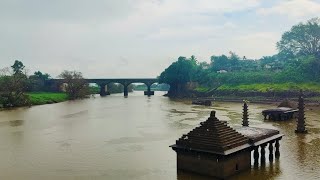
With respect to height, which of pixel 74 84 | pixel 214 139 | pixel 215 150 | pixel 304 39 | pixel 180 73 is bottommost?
pixel 215 150

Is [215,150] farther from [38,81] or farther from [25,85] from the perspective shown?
[38,81]

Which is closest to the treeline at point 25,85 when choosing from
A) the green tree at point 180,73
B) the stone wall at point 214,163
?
the green tree at point 180,73

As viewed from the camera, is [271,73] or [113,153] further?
[271,73]

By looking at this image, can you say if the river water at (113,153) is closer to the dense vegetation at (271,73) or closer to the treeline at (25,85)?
the treeline at (25,85)

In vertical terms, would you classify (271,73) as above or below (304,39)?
below

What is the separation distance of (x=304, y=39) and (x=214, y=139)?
133 metres

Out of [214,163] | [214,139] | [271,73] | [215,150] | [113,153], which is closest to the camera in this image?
[215,150]

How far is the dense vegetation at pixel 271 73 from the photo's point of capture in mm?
116500

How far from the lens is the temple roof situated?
23422 millimetres

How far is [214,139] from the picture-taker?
23781 millimetres

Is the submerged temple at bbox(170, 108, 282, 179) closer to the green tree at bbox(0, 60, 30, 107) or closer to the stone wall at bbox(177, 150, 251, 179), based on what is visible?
the stone wall at bbox(177, 150, 251, 179)

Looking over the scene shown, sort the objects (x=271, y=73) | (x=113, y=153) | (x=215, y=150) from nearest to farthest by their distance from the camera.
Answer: (x=215, y=150)
(x=113, y=153)
(x=271, y=73)

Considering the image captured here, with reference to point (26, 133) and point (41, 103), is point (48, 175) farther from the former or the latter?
point (41, 103)

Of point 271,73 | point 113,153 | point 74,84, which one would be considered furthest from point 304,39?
point 113,153
